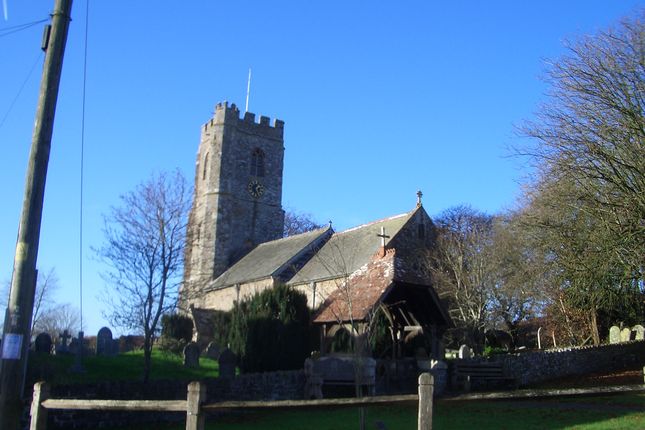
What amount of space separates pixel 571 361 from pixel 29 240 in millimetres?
20239

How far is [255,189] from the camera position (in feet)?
157

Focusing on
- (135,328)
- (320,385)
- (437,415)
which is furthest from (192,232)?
(437,415)

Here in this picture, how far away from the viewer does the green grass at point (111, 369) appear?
16.9 metres

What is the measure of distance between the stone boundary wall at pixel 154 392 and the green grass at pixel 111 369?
214cm

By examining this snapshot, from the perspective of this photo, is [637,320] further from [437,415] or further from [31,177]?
[31,177]

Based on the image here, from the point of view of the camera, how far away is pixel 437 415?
44.3ft

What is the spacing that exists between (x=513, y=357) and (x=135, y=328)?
11938 millimetres

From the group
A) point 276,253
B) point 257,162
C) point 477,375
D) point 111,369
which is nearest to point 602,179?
point 477,375

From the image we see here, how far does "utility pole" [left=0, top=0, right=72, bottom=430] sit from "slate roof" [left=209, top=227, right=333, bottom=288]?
26746mm

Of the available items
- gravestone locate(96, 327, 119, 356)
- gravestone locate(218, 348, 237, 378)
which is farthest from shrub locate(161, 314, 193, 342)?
gravestone locate(218, 348, 237, 378)

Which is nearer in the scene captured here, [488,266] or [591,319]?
[591,319]

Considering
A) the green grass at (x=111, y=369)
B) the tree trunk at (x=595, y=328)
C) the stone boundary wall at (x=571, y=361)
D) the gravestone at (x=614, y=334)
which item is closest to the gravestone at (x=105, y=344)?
the green grass at (x=111, y=369)

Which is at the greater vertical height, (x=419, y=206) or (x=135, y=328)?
(x=419, y=206)

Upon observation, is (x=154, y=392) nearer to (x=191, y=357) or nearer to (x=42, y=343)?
(x=191, y=357)
